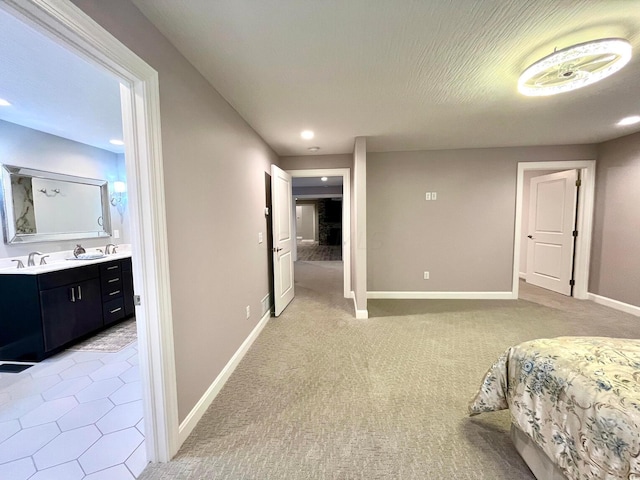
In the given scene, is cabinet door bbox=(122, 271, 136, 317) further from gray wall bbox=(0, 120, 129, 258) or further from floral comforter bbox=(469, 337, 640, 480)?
floral comforter bbox=(469, 337, 640, 480)

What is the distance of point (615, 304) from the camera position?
3609 mm

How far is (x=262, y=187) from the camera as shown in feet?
10.7

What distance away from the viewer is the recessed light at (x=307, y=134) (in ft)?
10.0

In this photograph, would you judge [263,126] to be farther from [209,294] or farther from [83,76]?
[209,294]

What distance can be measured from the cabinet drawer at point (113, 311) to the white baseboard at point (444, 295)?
137 inches

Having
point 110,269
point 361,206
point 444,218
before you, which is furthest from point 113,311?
point 444,218

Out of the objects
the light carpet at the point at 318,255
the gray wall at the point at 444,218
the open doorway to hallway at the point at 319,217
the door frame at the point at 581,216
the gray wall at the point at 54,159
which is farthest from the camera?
the light carpet at the point at 318,255

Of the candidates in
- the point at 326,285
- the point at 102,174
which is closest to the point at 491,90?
the point at 326,285

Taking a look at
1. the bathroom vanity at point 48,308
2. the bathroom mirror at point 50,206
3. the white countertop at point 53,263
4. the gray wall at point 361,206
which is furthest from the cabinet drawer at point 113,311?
the gray wall at point 361,206

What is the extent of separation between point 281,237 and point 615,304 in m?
4.70

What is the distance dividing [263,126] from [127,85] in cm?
170

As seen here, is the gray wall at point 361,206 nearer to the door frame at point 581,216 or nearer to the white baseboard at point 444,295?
the white baseboard at point 444,295

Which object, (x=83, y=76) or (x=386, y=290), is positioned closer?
(x=83, y=76)

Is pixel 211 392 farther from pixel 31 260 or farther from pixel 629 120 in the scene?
pixel 629 120
